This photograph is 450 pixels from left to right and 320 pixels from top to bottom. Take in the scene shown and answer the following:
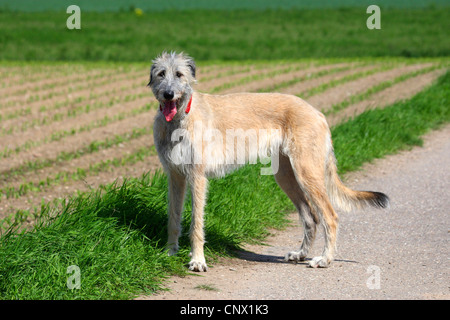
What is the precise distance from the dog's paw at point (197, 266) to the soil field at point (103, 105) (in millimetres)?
1843

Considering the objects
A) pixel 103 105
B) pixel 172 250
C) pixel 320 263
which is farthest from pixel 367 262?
pixel 103 105

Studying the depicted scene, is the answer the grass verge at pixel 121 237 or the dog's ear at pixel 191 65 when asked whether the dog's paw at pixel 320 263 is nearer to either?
the grass verge at pixel 121 237

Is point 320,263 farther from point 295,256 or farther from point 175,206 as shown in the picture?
point 175,206

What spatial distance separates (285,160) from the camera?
22.5ft

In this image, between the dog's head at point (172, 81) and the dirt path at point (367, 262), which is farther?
the dog's head at point (172, 81)

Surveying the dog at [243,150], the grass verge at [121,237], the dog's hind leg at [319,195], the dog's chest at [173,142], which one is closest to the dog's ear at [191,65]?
the dog at [243,150]

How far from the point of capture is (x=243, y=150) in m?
6.47

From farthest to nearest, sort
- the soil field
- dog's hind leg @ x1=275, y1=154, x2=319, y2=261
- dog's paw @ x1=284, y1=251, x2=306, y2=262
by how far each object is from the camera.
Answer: the soil field, dog's hind leg @ x1=275, y1=154, x2=319, y2=261, dog's paw @ x1=284, y1=251, x2=306, y2=262

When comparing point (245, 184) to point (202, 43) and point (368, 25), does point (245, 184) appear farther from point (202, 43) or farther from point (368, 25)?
point (368, 25)

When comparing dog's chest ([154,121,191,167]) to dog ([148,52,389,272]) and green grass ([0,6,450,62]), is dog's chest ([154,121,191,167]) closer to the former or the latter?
dog ([148,52,389,272])

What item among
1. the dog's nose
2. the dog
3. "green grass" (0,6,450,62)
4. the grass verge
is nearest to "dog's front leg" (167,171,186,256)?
the dog

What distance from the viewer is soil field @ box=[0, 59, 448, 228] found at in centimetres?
1098

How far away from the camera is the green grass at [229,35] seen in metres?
27.0

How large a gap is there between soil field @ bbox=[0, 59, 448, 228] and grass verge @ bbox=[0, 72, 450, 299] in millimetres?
917
